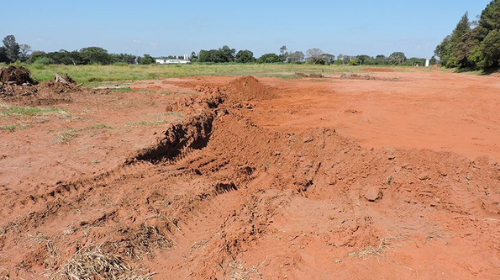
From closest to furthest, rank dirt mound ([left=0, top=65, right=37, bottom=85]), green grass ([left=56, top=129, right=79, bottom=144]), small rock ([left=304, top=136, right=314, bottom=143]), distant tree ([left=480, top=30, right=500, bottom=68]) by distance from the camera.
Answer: green grass ([left=56, top=129, right=79, bottom=144])
small rock ([left=304, top=136, right=314, bottom=143])
dirt mound ([left=0, top=65, right=37, bottom=85])
distant tree ([left=480, top=30, right=500, bottom=68])

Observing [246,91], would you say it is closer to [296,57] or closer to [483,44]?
[483,44]

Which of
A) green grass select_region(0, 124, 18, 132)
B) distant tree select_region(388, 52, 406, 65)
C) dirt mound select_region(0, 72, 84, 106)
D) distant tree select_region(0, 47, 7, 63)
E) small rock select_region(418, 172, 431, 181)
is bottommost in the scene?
small rock select_region(418, 172, 431, 181)

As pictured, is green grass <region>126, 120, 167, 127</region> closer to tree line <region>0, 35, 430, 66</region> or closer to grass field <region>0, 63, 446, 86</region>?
grass field <region>0, 63, 446, 86</region>

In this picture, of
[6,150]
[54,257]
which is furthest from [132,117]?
[54,257]

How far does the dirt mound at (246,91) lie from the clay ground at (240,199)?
5.75 m

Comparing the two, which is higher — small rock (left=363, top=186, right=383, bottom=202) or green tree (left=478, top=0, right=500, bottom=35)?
green tree (left=478, top=0, right=500, bottom=35)

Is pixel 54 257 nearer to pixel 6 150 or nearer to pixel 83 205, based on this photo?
pixel 83 205

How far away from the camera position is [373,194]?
19.1 ft

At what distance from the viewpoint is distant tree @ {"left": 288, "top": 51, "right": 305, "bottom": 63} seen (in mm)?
80156

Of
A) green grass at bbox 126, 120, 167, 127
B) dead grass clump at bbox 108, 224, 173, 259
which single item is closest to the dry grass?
dead grass clump at bbox 108, 224, 173, 259

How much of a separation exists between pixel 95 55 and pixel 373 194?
67.3m

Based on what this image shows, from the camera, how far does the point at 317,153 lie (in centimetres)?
751

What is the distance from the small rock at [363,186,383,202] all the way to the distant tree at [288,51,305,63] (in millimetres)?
77077

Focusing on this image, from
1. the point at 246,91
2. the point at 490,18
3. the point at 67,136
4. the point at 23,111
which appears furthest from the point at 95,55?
the point at 490,18
